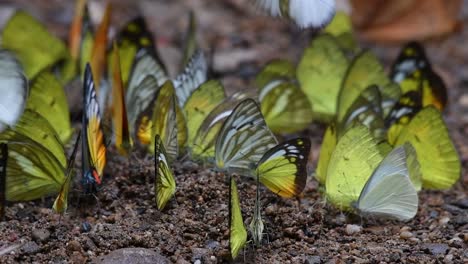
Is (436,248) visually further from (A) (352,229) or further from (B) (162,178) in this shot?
(B) (162,178)

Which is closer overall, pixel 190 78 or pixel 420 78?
pixel 190 78

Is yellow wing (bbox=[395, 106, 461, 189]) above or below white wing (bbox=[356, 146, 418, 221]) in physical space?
above

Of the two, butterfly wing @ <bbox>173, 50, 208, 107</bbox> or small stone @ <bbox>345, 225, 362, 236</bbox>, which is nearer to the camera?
small stone @ <bbox>345, 225, 362, 236</bbox>

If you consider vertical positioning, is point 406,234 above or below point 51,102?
below

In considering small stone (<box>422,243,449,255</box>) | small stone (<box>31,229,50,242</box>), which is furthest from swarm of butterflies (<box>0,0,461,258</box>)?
small stone (<box>422,243,449,255</box>)

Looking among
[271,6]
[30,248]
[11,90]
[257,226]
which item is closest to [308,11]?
[271,6]

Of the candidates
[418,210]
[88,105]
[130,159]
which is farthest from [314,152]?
[88,105]

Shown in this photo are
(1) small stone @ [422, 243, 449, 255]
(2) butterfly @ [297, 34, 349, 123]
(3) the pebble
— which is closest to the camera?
(3) the pebble

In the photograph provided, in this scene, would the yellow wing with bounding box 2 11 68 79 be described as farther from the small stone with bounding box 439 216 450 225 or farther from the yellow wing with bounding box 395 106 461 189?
the small stone with bounding box 439 216 450 225
